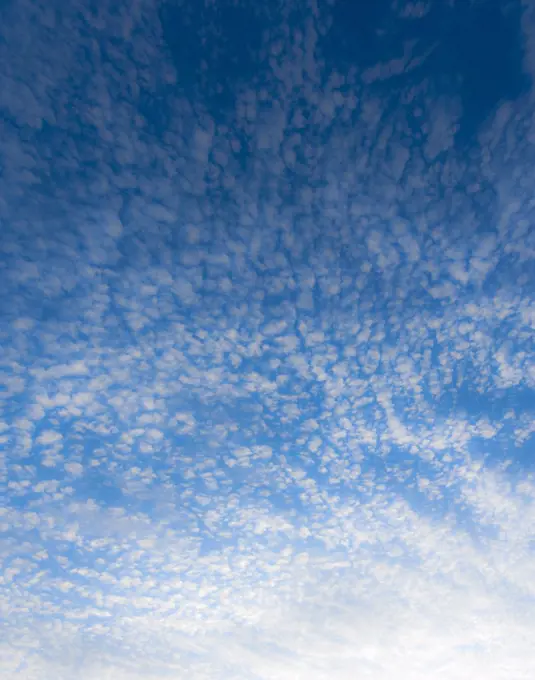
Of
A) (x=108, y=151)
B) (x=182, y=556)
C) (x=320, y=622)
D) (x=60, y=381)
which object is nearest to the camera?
(x=108, y=151)

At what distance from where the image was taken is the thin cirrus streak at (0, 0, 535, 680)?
21.6 ft

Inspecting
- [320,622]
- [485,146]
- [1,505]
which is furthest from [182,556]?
[485,146]

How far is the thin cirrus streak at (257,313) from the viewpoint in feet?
21.6

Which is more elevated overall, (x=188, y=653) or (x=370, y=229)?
(x=370, y=229)

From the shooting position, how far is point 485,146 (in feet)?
23.7

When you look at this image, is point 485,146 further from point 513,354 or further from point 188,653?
point 188,653

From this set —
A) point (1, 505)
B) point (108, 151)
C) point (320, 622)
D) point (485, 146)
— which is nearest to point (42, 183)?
point (108, 151)

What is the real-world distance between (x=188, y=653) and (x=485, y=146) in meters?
19.7

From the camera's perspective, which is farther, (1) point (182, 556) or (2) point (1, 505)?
(1) point (182, 556)

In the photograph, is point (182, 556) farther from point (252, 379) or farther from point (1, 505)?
point (252, 379)

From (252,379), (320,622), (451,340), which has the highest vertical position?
(451,340)

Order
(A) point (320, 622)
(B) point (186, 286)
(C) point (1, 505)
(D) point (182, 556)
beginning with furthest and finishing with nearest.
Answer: (A) point (320, 622) → (D) point (182, 556) → (C) point (1, 505) → (B) point (186, 286)

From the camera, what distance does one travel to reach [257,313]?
9047 mm

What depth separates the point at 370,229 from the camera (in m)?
8.07
